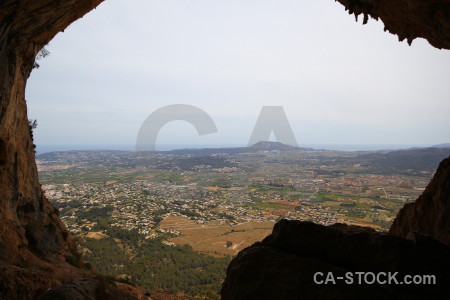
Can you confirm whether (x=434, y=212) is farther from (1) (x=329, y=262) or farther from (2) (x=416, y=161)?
(2) (x=416, y=161)

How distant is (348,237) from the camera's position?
576cm

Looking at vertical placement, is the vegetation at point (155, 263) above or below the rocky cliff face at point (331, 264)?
below

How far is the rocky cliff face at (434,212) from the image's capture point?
8055mm

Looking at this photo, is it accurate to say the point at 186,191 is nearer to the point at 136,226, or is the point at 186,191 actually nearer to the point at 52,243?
the point at 136,226

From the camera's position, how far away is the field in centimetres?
4066

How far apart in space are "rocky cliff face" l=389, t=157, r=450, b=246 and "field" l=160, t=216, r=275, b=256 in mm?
30784

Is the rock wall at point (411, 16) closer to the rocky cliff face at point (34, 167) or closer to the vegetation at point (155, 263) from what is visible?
the rocky cliff face at point (34, 167)

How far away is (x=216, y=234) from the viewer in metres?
47.6

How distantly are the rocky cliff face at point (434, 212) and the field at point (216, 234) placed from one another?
101ft

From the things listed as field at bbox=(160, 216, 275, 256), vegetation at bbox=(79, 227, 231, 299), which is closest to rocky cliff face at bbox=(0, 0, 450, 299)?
vegetation at bbox=(79, 227, 231, 299)

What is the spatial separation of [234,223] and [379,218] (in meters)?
30.2

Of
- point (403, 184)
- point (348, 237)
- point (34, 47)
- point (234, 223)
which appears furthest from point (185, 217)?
point (403, 184)

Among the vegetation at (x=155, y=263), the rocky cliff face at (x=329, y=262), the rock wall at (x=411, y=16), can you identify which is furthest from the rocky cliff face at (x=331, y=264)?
the vegetation at (x=155, y=263)

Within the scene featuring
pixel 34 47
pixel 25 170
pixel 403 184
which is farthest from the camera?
pixel 403 184
